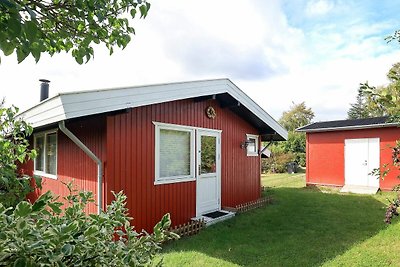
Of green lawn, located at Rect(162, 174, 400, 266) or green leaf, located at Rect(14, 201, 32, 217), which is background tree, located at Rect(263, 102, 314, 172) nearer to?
green lawn, located at Rect(162, 174, 400, 266)

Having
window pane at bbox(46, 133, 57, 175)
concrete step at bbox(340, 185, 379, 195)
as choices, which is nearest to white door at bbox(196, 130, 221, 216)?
window pane at bbox(46, 133, 57, 175)

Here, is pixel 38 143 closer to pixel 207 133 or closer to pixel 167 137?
pixel 167 137

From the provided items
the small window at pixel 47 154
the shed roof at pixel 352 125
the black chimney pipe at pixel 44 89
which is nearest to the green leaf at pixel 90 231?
the small window at pixel 47 154

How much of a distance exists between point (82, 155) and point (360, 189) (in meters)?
11.3

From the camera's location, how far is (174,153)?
627cm

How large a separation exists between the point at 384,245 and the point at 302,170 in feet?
54.2

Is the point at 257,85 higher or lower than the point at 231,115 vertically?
higher

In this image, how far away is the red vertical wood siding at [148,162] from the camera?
199 inches

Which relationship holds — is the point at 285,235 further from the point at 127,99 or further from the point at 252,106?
the point at 127,99

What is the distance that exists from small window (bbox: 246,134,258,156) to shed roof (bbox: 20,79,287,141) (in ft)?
3.67

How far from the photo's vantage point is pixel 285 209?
8188 mm

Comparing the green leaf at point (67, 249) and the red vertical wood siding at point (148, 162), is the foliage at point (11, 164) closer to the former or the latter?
the green leaf at point (67, 249)

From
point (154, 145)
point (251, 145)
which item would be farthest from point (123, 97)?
point (251, 145)

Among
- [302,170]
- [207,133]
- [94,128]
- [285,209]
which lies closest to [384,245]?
[285,209]
